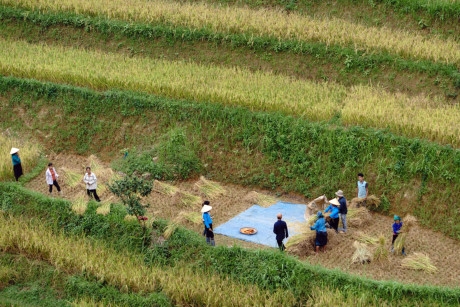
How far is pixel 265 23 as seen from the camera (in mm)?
19734

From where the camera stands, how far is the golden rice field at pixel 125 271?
12172 millimetres

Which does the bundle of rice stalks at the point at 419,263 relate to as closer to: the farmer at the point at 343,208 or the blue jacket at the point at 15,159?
the farmer at the point at 343,208

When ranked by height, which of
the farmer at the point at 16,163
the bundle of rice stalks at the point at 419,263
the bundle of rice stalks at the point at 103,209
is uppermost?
the farmer at the point at 16,163

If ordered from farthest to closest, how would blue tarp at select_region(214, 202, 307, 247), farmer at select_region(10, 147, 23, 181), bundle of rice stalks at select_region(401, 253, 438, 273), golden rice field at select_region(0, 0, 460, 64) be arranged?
golden rice field at select_region(0, 0, 460, 64)
farmer at select_region(10, 147, 23, 181)
blue tarp at select_region(214, 202, 307, 247)
bundle of rice stalks at select_region(401, 253, 438, 273)

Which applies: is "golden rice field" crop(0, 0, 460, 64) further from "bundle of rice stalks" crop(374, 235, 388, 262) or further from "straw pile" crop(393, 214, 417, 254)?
"bundle of rice stalks" crop(374, 235, 388, 262)

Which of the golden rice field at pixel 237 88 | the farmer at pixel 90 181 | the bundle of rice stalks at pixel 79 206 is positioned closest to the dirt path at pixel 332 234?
the farmer at pixel 90 181

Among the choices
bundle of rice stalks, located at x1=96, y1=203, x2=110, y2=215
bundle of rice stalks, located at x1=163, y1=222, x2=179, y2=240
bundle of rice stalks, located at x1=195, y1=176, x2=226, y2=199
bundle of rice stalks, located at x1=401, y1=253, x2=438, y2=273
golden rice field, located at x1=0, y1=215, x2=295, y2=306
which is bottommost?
golden rice field, located at x1=0, y1=215, x2=295, y2=306

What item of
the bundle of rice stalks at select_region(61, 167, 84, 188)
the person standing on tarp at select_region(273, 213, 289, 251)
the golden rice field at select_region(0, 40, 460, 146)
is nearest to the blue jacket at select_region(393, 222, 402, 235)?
the person standing on tarp at select_region(273, 213, 289, 251)

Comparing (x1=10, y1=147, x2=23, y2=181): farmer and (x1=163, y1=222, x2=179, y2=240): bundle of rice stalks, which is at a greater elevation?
(x1=10, y1=147, x2=23, y2=181): farmer

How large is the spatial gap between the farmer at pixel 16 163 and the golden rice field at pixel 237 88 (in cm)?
319

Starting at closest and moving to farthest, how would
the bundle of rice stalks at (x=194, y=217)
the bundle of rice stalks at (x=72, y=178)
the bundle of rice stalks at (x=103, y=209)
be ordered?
the bundle of rice stalks at (x=103, y=209) → the bundle of rice stalks at (x=194, y=217) → the bundle of rice stalks at (x=72, y=178)

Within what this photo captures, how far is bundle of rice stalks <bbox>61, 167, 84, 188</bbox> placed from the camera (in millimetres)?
15805

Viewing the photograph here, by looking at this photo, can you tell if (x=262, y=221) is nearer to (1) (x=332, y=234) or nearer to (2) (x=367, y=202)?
(1) (x=332, y=234)

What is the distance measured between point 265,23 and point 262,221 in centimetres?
695
